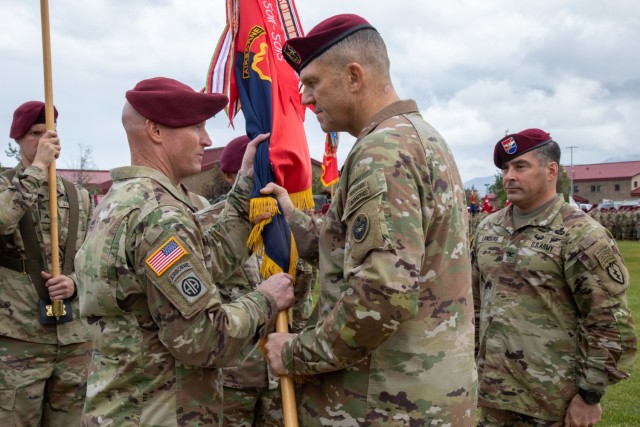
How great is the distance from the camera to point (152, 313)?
2.39m

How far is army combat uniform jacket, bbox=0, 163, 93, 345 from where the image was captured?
419cm

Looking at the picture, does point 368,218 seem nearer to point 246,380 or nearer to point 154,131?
point 154,131

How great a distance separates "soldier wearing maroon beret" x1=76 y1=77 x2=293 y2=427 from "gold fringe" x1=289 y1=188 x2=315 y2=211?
0.78 m

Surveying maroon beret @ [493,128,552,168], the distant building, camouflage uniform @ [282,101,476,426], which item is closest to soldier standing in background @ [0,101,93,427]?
camouflage uniform @ [282,101,476,426]

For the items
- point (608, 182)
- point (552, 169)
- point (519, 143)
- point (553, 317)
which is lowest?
point (553, 317)

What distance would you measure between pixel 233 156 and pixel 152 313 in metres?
2.35

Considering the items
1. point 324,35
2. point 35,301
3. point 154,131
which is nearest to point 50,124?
point 35,301

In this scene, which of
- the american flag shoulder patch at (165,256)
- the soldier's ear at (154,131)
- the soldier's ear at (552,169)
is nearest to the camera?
the american flag shoulder patch at (165,256)

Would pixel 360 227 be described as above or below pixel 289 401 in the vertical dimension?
above

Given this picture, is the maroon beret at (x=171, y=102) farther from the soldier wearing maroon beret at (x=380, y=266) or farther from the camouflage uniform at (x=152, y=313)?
the soldier wearing maroon beret at (x=380, y=266)

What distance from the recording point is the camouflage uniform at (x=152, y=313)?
7.69 feet

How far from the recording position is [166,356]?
2.52 metres

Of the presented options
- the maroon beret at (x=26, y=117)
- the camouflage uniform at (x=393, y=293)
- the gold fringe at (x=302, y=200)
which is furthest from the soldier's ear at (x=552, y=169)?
the maroon beret at (x=26, y=117)

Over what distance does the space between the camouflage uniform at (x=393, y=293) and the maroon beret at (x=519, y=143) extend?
1.93 m
